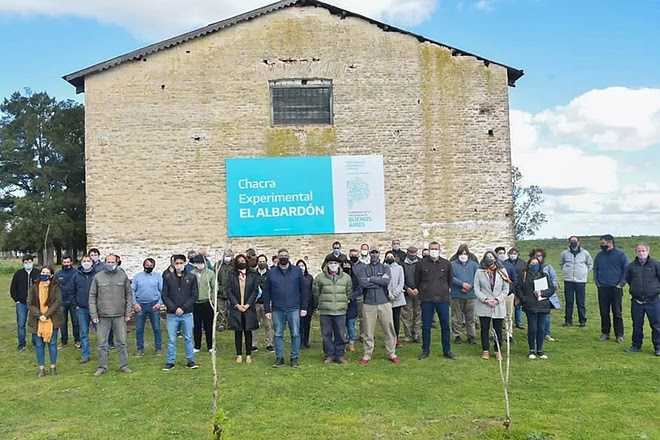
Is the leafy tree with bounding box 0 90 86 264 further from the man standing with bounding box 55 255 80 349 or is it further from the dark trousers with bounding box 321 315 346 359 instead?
the dark trousers with bounding box 321 315 346 359

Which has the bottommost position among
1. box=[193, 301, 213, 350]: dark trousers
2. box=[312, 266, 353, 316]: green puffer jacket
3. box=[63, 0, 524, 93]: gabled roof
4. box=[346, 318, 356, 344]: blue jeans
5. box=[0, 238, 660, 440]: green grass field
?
box=[0, 238, 660, 440]: green grass field

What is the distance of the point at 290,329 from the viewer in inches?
351

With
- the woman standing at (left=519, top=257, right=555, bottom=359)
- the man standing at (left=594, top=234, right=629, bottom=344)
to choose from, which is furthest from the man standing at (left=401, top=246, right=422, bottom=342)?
the man standing at (left=594, top=234, right=629, bottom=344)

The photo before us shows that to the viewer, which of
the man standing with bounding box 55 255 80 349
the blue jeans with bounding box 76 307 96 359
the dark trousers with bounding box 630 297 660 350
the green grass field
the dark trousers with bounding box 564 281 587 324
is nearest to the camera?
the green grass field

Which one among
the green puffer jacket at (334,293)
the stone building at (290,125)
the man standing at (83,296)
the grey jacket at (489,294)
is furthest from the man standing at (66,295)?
the grey jacket at (489,294)

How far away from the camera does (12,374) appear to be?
9008 mm

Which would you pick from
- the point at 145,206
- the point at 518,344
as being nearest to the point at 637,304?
the point at 518,344

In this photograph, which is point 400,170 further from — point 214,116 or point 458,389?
point 458,389

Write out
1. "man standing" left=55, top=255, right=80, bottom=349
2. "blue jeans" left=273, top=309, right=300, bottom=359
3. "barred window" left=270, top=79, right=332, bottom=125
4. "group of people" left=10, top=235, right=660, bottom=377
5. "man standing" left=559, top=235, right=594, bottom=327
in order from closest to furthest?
"group of people" left=10, top=235, right=660, bottom=377, "blue jeans" left=273, top=309, right=300, bottom=359, "man standing" left=55, top=255, right=80, bottom=349, "man standing" left=559, top=235, right=594, bottom=327, "barred window" left=270, top=79, right=332, bottom=125

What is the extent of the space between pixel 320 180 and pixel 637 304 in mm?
7960

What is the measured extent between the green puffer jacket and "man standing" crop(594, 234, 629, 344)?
4814mm

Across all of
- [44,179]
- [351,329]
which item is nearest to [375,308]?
[351,329]

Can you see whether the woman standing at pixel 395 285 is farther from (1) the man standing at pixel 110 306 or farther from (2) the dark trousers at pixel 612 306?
(1) the man standing at pixel 110 306

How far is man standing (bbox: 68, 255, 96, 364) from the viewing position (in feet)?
31.4
